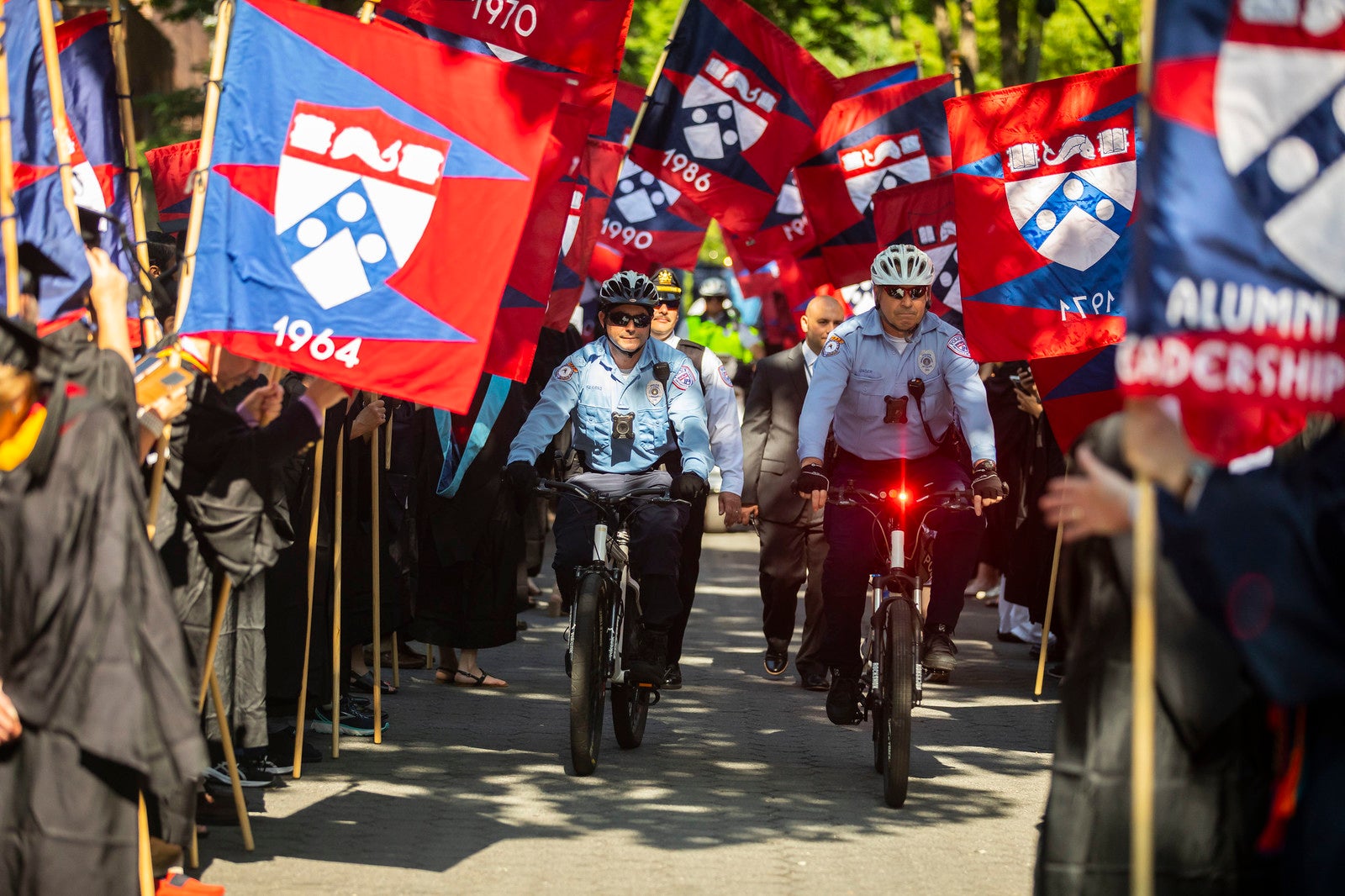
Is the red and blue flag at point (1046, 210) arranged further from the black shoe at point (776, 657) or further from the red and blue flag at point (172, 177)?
the red and blue flag at point (172, 177)

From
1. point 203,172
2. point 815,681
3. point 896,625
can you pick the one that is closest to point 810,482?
point 896,625

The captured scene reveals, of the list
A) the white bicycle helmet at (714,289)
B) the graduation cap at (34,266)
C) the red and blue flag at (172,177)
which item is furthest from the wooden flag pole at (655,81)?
the white bicycle helmet at (714,289)

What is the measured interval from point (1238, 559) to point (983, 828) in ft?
13.0

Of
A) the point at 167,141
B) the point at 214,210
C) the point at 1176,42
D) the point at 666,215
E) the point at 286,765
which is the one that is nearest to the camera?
the point at 1176,42

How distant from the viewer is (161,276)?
730cm

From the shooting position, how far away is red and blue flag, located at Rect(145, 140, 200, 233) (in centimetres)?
993

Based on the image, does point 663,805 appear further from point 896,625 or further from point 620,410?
point 620,410

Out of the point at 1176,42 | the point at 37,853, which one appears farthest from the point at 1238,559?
the point at 37,853

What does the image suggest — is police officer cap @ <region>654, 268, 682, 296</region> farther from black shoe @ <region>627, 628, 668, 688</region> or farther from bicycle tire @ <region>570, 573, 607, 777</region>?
bicycle tire @ <region>570, 573, 607, 777</region>

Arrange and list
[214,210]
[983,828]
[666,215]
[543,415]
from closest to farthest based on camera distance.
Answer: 1. [214,210]
2. [983,828]
3. [543,415]
4. [666,215]

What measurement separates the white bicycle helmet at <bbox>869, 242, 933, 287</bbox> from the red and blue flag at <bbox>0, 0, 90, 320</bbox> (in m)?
4.17

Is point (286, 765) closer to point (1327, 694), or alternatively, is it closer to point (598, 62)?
point (598, 62)

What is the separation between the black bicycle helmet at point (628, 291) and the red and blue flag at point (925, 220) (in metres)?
3.84

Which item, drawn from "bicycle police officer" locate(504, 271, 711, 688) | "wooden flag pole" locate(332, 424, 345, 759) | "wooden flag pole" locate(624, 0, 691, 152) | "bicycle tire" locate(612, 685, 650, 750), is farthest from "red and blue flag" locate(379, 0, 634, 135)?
"bicycle tire" locate(612, 685, 650, 750)
